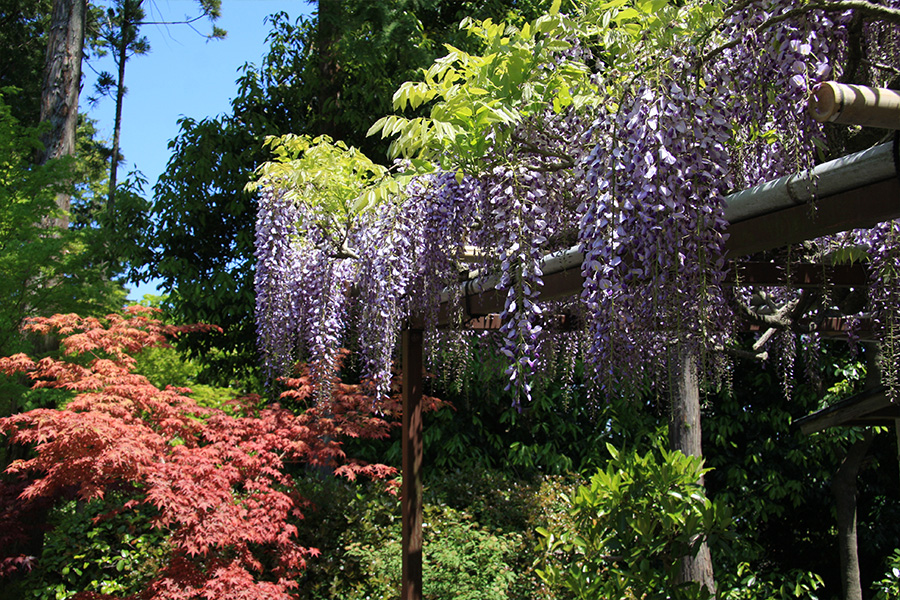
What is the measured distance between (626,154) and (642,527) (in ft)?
6.41

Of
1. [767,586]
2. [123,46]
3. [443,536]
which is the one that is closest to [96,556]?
[443,536]

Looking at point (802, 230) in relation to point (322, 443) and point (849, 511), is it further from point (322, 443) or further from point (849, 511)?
point (849, 511)

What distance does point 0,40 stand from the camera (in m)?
11.8

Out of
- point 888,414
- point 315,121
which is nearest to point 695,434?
point 888,414

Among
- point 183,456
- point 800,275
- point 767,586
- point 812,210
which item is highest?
point 800,275

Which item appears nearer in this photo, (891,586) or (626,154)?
(626,154)

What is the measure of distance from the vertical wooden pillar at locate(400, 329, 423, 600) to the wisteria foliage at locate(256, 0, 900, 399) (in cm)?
90

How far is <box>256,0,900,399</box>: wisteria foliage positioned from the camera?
2305mm

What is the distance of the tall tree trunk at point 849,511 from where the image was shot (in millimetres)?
5895

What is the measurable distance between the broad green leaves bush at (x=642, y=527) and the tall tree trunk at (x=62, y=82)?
21.6ft

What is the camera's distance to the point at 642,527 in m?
3.47

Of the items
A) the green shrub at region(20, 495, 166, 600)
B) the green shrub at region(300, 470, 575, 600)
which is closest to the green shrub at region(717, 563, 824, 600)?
the green shrub at region(300, 470, 575, 600)

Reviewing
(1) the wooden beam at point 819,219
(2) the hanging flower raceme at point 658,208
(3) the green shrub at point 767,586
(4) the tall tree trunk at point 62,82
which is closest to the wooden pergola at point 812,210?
(1) the wooden beam at point 819,219

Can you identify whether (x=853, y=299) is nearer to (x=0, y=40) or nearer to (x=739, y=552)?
(x=739, y=552)
